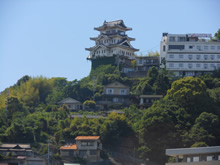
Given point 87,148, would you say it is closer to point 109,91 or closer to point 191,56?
point 109,91

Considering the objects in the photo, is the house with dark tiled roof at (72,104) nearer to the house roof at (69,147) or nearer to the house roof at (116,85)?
the house roof at (116,85)

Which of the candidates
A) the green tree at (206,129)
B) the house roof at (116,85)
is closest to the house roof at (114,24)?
the house roof at (116,85)

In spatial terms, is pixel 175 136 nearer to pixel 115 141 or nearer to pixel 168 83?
pixel 115 141

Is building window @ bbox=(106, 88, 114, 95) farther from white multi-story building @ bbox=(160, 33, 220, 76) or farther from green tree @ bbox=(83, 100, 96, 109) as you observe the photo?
white multi-story building @ bbox=(160, 33, 220, 76)

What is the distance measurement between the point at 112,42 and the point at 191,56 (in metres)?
12.4

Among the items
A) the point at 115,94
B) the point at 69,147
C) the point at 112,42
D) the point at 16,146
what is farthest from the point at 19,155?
the point at 112,42

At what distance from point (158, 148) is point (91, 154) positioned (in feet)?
20.5

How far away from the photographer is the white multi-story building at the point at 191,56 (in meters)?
53.2

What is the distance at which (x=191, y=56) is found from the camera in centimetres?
5362

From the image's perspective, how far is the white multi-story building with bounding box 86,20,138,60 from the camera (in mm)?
59875

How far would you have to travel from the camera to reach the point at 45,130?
4328 cm

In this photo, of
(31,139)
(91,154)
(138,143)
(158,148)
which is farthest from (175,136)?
(31,139)

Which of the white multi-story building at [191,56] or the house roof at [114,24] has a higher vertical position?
the house roof at [114,24]

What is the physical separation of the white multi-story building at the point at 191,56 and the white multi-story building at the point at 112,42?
805cm
